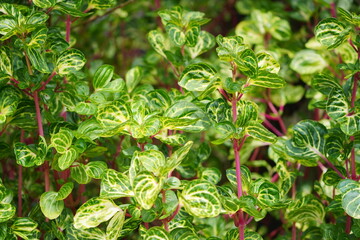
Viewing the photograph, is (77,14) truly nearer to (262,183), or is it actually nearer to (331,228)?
(262,183)

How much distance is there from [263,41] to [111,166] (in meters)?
0.78

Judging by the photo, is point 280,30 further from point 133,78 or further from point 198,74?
point 198,74

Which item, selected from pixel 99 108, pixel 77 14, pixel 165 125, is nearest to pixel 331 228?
pixel 165 125

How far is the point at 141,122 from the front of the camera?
36.8 inches

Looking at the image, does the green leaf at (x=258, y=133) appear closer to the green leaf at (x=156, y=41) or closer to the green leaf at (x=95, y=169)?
the green leaf at (x=95, y=169)

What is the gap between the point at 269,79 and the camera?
0.89 metres

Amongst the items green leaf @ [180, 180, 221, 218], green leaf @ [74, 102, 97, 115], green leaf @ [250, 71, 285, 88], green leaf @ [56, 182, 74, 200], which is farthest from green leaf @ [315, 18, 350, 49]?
green leaf @ [56, 182, 74, 200]

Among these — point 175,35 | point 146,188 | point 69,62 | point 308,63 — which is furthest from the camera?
point 308,63

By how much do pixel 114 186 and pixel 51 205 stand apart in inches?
7.7

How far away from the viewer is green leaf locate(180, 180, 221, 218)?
82 cm

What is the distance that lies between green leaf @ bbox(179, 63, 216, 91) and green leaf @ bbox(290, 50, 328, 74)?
2.12 ft

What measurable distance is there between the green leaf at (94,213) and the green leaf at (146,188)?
0.11 m

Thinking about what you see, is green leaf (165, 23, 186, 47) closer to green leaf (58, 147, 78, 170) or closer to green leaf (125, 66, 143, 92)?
green leaf (125, 66, 143, 92)

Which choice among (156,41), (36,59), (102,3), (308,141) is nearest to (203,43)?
(156,41)
